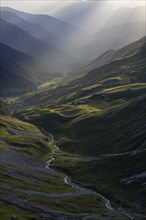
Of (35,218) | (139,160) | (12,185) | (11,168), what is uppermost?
(139,160)

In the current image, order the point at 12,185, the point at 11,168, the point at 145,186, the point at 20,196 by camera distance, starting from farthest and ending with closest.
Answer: the point at 11,168 → the point at 145,186 → the point at 12,185 → the point at 20,196

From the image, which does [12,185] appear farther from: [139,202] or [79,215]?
[139,202]

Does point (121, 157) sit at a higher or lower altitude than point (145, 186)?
higher

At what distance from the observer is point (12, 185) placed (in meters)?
144

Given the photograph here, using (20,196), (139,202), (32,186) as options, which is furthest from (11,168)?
(139,202)

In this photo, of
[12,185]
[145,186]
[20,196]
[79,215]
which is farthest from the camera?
[145,186]

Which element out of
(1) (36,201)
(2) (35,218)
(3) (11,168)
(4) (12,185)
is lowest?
(2) (35,218)

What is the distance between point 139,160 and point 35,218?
267 feet

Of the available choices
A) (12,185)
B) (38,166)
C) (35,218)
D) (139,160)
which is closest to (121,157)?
(139,160)

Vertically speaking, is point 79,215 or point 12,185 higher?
point 12,185

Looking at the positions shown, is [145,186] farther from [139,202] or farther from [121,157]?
[121,157]

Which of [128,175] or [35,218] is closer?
[35,218]

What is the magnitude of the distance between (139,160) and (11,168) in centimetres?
A: 5163

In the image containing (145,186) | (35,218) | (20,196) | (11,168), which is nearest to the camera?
(35,218)
